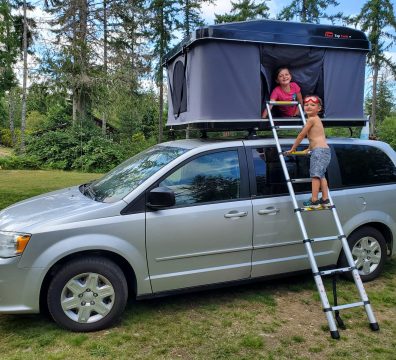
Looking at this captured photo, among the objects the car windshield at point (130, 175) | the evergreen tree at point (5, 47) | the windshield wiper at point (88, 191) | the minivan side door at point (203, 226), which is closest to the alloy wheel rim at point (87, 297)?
the minivan side door at point (203, 226)

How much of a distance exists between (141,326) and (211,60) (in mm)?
2864

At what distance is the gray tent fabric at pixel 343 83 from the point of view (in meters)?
5.41

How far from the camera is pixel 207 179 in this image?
453 cm

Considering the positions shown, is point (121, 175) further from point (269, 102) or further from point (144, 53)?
point (144, 53)

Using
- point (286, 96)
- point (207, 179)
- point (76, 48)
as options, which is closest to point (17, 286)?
point (207, 179)

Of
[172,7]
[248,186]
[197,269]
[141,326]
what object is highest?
[172,7]

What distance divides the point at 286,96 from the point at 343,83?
865mm

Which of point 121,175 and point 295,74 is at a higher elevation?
point 295,74

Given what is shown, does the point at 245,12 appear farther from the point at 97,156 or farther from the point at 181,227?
the point at 181,227

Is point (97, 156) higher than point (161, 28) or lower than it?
lower

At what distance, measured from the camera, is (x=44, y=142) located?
22266mm

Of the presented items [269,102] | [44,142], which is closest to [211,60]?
[269,102]

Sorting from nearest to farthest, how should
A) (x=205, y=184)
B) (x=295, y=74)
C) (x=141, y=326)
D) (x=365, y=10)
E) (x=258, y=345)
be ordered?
(x=258, y=345) < (x=141, y=326) < (x=205, y=184) < (x=295, y=74) < (x=365, y=10)

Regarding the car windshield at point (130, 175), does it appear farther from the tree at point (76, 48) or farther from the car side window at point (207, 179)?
the tree at point (76, 48)
